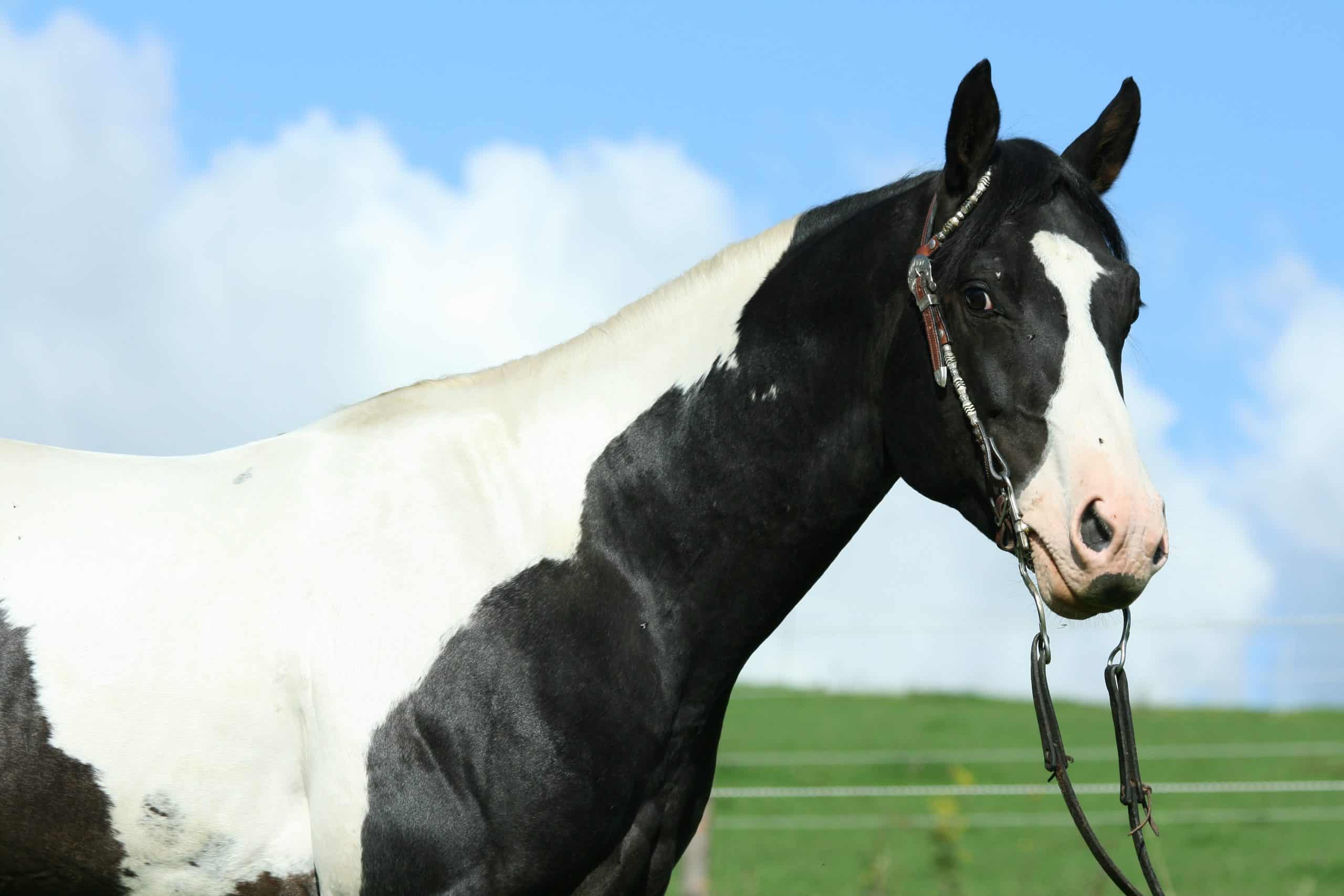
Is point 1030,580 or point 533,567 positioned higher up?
point 533,567

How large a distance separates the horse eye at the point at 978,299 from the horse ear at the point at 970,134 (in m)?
0.26

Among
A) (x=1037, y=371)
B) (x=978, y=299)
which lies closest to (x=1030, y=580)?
(x=1037, y=371)

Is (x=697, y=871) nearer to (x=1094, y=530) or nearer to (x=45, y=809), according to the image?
(x=45, y=809)

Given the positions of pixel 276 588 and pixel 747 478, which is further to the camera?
pixel 747 478

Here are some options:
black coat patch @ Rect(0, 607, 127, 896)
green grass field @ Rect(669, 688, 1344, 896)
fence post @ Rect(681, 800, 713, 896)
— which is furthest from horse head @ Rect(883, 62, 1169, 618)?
fence post @ Rect(681, 800, 713, 896)

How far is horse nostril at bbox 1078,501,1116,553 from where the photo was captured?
2.48 metres

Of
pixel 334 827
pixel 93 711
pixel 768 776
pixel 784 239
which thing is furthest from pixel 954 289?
pixel 768 776

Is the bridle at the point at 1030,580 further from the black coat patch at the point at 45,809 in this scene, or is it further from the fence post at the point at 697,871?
the fence post at the point at 697,871

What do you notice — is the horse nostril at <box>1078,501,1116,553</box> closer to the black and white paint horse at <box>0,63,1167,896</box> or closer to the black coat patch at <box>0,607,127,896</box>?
the black and white paint horse at <box>0,63,1167,896</box>

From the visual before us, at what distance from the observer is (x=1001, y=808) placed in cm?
1470

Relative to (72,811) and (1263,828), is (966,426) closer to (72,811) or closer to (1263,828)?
(72,811)

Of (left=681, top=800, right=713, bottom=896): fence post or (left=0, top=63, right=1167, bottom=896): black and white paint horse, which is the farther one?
(left=681, top=800, right=713, bottom=896): fence post

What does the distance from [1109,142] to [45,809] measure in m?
3.03

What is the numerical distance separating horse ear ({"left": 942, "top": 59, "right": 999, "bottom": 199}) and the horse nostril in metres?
0.81
